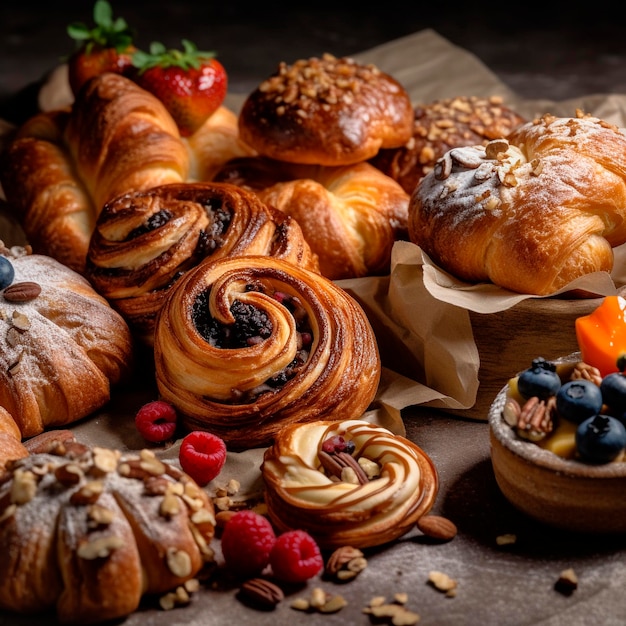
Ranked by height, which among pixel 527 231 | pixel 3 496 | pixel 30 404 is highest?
pixel 527 231

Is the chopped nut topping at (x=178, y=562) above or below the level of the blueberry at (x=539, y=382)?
below

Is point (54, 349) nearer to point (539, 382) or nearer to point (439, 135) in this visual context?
point (539, 382)

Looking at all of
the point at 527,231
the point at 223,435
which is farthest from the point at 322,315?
the point at 527,231

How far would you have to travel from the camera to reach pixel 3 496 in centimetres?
195

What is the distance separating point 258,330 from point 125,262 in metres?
0.58

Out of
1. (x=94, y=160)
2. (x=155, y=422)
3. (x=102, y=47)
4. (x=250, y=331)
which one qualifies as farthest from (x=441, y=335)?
(x=102, y=47)

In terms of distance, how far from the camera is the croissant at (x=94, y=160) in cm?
325

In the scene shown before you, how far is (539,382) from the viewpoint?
2129 mm

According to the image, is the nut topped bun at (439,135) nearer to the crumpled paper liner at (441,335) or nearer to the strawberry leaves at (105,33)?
the crumpled paper liner at (441,335)

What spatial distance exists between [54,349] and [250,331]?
0.53 m

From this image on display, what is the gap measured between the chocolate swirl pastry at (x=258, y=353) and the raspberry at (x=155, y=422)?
34 mm

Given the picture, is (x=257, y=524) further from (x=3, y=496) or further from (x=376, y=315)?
(x=376, y=315)

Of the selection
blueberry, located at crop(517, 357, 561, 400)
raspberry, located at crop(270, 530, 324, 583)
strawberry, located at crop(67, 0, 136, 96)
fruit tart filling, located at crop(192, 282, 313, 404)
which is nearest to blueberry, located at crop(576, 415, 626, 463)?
blueberry, located at crop(517, 357, 561, 400)

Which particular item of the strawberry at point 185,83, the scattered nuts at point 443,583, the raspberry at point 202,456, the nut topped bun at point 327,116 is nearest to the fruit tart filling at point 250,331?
the raspberry at point 202,456
